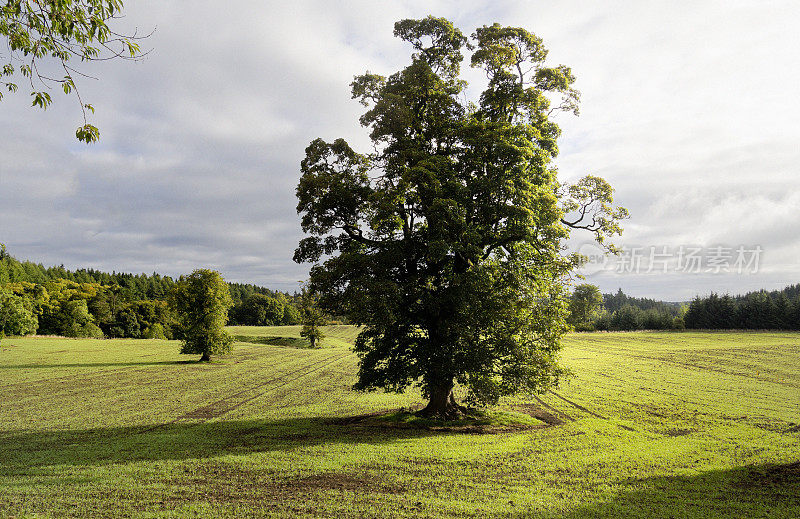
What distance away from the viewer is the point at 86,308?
95188 mm

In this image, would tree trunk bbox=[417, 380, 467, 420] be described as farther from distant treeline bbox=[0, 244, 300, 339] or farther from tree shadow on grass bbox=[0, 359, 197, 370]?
distant treeline bbox=[0, 244, 300, 339]

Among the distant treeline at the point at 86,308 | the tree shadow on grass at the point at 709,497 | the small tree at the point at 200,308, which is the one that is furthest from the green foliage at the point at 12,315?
the tree shadow on grass at the point at 709,497

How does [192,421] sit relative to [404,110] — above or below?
below

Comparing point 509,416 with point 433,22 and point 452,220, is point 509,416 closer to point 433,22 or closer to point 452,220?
point 452,220

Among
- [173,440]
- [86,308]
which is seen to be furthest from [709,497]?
[86,308]

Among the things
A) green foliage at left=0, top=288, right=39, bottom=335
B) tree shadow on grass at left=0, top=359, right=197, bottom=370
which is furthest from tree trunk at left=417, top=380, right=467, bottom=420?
green foliage at left=0, top=288, right=39, bottom=335

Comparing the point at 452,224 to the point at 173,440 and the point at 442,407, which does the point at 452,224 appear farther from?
the point at 173,440

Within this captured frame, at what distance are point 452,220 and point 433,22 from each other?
9.98m

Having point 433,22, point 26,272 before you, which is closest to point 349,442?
point 433,22

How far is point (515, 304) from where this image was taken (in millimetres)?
17969

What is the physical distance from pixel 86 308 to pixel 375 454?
362 feet

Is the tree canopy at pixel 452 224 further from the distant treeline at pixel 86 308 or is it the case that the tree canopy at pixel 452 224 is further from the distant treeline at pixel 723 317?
the distant treeline at pixel 723 317

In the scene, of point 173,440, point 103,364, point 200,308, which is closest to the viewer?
point 173,440

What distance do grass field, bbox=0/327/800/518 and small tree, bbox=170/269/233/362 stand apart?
14.8 m
